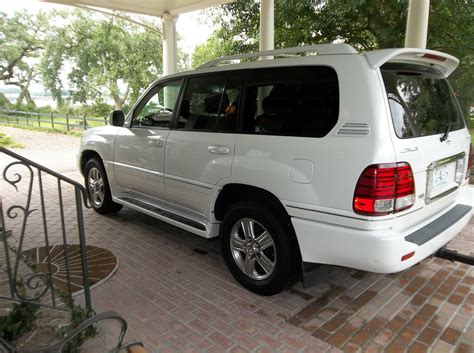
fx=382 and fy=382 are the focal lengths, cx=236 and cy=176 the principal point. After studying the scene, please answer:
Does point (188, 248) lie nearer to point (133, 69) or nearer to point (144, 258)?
point (144, 258)

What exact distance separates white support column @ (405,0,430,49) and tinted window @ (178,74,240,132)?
10.8 ft

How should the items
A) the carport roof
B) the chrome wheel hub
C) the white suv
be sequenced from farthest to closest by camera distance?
the carport roof < the chrome wheel hub < the white suv

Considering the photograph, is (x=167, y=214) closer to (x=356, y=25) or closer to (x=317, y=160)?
(x=317, y=160)

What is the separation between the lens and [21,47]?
25609 mm

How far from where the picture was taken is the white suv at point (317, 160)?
2.59m

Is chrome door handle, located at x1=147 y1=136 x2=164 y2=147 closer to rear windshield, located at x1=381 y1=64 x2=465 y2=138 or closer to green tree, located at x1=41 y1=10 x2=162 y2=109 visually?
rear windshield, located at x1=381 y1=64 x2=465 y2=138

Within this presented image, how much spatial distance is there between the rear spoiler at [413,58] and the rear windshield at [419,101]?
0.06 meters

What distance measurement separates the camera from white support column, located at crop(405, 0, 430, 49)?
5.34 meters

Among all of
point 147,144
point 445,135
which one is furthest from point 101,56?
point 445,135

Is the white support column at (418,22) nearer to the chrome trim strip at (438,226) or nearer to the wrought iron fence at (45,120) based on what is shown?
the chrome trim strip at (438,226)

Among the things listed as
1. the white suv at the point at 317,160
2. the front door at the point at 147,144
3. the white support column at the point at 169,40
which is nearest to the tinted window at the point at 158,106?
the front door at the point at 147,144

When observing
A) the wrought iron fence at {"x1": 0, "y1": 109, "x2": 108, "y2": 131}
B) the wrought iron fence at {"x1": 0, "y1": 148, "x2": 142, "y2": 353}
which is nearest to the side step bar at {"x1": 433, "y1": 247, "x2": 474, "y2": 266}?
the wrought iron fence at {"x1": 0, "y1": 148, "x2": 142, "y2": 353}

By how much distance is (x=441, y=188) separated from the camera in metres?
3.07

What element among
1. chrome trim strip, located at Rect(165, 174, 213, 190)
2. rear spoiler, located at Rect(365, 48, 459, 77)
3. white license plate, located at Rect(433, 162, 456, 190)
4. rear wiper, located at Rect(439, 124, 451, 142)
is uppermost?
rear spoiler, located at Rect(365, 48, 459, 77)
